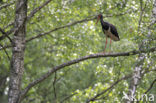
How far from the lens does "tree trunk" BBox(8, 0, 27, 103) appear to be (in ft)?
22.9

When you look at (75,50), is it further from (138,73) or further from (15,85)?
(15,85)

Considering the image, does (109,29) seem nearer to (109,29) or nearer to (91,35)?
(109,29)

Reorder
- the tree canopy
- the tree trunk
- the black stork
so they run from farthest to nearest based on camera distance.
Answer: the black stork, the tree canopy, the tree trunk

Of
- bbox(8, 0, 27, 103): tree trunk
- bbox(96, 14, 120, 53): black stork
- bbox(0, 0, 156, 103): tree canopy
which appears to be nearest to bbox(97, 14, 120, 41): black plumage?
bbox(96, 14, 120, 53): black stork

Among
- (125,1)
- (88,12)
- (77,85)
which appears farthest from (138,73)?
(77,85)

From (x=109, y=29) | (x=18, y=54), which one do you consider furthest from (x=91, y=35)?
(x=18, y=54)

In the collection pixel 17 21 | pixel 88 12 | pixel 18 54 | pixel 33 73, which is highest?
pixel 17 21

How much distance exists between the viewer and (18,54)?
7.21m

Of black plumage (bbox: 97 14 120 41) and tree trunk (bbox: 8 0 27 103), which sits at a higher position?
tree trunk (bbox: 8 0 27 103)

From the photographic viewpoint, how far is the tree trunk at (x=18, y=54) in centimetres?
698

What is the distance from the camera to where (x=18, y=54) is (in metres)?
7.21

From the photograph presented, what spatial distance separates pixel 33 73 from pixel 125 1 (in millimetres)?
9281

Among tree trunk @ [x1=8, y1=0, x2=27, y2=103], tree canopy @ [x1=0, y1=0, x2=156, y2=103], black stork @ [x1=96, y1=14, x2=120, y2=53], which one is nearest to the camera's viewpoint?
tree trunk @ [x1=8, y1=0, x2=27, y2=103]

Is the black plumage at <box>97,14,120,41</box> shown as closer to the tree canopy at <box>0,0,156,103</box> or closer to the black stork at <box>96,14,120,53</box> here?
Result: the black stork at <box>96,14,120,53</box>
